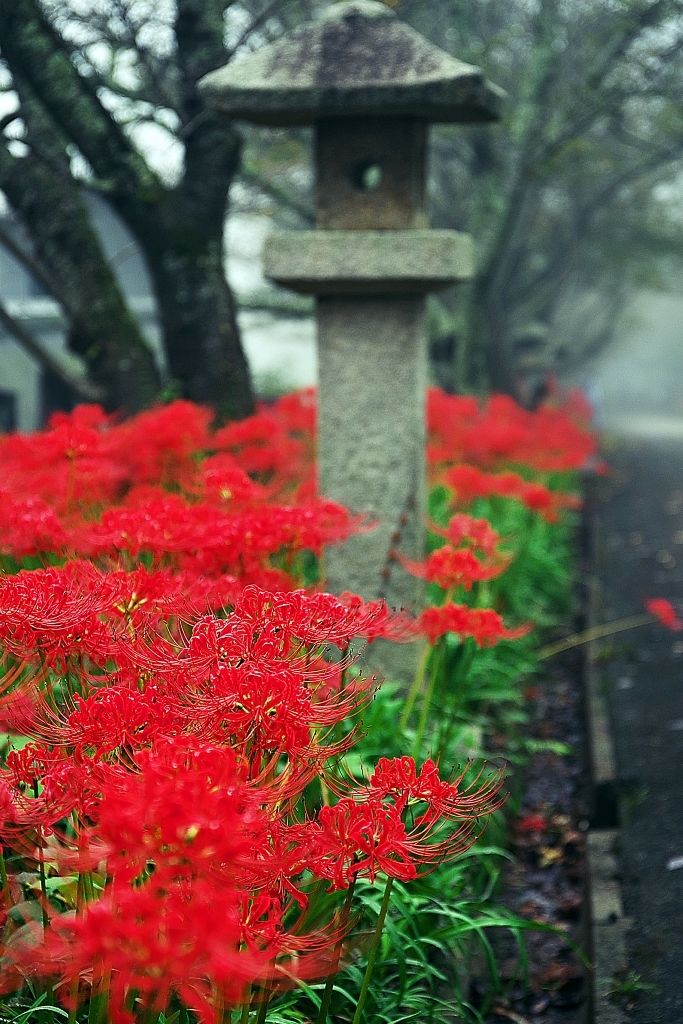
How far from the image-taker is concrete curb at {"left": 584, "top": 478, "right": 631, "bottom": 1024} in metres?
2.74

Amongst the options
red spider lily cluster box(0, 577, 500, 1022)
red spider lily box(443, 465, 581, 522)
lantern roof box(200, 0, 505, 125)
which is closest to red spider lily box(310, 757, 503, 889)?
Result: red spider lily cluster box(0, 577, 500, 1022)

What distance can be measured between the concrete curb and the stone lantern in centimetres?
109

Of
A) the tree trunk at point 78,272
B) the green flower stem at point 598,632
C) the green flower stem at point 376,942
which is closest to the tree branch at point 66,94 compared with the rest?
the tree trunk at point 78,272

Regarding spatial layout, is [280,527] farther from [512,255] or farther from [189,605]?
[512,255]

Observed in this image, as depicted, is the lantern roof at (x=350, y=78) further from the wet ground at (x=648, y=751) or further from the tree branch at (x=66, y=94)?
the wet ground at (x=648, y=751)

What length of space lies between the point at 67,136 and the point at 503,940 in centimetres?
574

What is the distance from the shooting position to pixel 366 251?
15.1ft

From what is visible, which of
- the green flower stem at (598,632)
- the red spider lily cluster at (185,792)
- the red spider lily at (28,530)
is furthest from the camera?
the green flower stem at (598,632)

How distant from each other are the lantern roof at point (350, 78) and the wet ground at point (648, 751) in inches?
115

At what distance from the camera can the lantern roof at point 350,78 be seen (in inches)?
175

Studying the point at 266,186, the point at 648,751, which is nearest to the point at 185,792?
the point at 648,751

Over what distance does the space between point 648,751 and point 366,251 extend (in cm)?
253

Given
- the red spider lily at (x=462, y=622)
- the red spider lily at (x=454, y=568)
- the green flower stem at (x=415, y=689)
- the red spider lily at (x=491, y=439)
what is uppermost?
the red spider lily at (x=454, y=568)

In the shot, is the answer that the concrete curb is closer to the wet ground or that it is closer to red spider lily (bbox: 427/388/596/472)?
the wet ground
